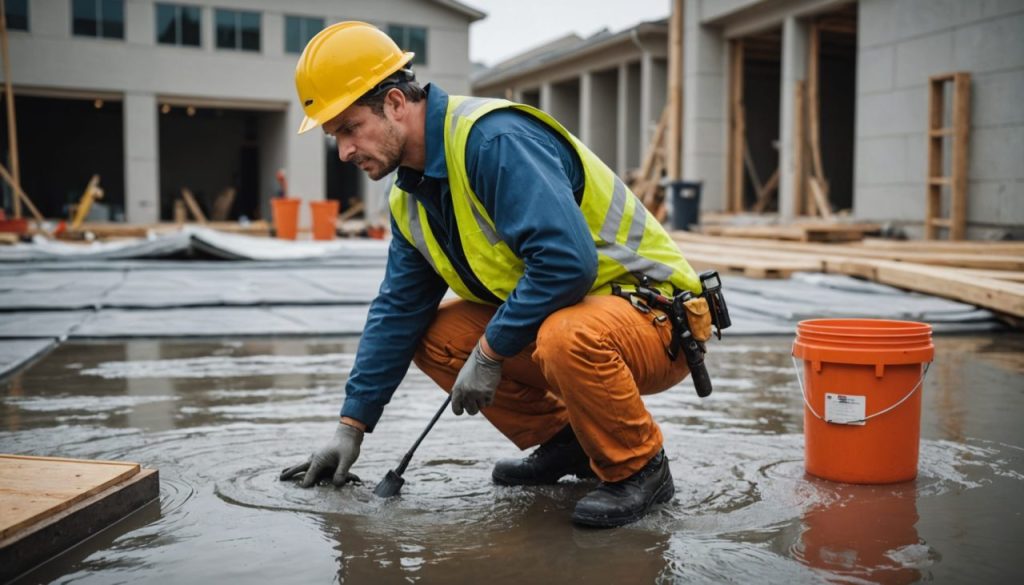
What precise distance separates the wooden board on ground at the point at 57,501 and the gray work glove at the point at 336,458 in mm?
449

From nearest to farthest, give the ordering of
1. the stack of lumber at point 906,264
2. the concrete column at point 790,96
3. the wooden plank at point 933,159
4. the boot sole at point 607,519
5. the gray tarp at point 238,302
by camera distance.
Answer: the boot sole at point 607,519
the gray tarp at point 238,302
the stack of lumber at point 906,264
the wooden plank at point 933,159
the concrete column at point 790,96

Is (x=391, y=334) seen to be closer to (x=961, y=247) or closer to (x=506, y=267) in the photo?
(x=506, y=267)

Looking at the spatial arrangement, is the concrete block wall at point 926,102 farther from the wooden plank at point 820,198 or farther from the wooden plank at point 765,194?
the wooden plank at point 765,194

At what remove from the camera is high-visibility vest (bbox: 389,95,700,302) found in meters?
2.77

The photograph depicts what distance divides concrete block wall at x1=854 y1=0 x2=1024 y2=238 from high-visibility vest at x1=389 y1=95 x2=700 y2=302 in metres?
11.0

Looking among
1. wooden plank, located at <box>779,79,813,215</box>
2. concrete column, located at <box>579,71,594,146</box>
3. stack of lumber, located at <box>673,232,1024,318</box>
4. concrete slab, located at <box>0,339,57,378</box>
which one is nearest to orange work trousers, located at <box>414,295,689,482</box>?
concrete slab, located at <box>0,339,57,378</box>

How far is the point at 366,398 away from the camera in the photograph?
3.13 m

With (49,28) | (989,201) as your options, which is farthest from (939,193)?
(49,28)

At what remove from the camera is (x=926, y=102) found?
14.1 metres

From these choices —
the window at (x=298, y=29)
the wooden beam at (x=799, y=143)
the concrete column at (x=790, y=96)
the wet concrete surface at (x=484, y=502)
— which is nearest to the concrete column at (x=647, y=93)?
the concrete column at (x=790, y=96)

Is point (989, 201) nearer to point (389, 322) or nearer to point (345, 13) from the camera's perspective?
point (389, 322)

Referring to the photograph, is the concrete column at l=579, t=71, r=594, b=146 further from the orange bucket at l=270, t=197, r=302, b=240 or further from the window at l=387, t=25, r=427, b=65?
the orange bucket at l=270, t=197, r=302, b=240

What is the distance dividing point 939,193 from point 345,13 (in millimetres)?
18705

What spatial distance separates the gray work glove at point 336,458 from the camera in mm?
3035
